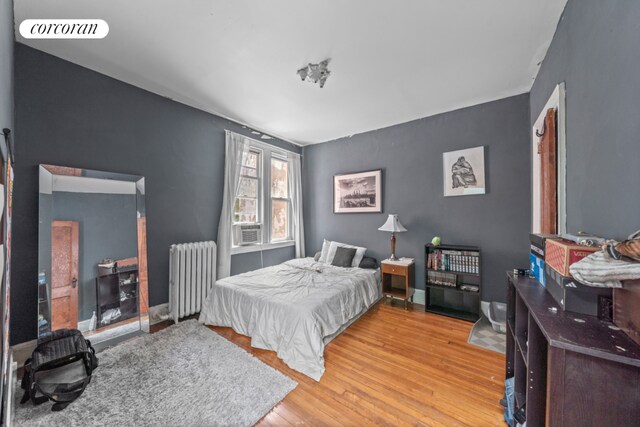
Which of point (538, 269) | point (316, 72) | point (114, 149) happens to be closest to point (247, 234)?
point (114, 149)

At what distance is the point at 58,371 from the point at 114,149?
1.96 meters

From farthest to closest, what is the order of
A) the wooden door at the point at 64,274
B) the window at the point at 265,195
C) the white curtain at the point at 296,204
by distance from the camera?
the white curtain at the point at 296,204
the window at the point at 265,195
the wooden door at the point at 64,274

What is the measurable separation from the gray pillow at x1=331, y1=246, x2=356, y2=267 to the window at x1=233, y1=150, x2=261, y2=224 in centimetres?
144

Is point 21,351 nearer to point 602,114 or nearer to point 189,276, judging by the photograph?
point 189,276

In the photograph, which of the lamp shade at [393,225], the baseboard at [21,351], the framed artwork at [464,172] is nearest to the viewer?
the baseboard at [21,351]

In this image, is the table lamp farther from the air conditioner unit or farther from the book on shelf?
the air conditioner unit

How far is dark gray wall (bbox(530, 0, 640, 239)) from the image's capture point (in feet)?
2.92

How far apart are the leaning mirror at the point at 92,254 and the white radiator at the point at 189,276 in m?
0.27

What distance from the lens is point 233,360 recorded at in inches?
80.6

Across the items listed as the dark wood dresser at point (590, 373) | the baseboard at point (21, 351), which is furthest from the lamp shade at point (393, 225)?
the baseboard at point (21, 351)

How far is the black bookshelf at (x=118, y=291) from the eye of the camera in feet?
7.55

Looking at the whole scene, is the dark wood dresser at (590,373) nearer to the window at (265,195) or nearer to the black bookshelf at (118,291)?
the black bookshelf at (118,291)

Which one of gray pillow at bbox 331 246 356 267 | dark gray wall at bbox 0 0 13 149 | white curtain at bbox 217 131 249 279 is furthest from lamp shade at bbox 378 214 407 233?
dark gray wall at bbox 0 0 13 149

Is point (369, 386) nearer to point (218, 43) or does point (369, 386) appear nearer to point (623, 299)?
point (623, 299)
